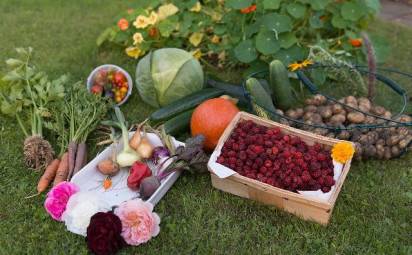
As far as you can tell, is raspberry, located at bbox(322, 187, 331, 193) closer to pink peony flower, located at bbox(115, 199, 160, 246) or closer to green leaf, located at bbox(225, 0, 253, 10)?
pink peony flower, located at bbox(115, 199, 160, 246)

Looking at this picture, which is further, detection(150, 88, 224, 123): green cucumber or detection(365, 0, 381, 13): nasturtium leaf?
detection(365, 0, 381, 13): nasturtium leaf

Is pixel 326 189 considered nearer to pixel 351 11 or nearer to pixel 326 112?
pixel 326 112

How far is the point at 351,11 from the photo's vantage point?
3594mm

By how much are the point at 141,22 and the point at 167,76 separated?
961 millimetres

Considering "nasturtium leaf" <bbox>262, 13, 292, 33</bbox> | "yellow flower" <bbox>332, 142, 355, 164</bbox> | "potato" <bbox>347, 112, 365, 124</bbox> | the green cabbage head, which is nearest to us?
"yellow flower" <bbox>332, 142, 355, 164</bbox>

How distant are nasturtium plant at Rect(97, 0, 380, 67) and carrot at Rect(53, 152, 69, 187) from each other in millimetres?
1561

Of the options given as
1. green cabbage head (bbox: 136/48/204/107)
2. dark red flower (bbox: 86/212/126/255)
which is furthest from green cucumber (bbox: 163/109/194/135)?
dark red flower (bbox: 86/212/126/255)

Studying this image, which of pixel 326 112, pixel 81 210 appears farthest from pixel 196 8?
pixel 81 210

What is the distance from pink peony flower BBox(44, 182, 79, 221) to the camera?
2.21m

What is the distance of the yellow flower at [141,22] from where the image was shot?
12.6 ft

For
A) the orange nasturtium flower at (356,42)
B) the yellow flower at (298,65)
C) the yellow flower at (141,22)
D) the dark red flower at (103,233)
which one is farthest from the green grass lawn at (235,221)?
the yellow flower at (141,22)

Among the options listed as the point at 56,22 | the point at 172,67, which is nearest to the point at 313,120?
the point at 172,67

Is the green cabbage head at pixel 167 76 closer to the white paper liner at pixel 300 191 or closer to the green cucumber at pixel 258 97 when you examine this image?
the green cucumber at pixel 258 97

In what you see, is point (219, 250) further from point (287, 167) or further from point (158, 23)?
point (158, 23)
